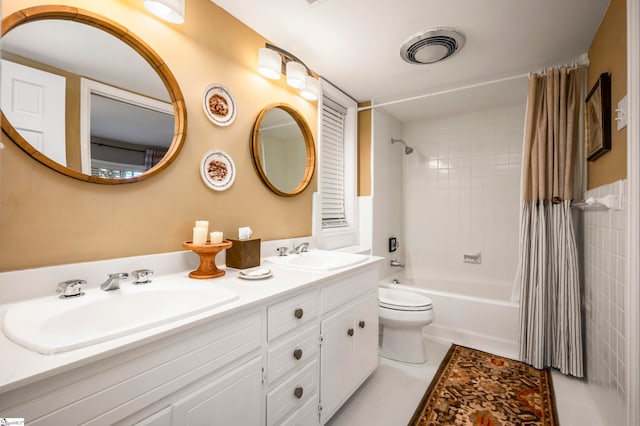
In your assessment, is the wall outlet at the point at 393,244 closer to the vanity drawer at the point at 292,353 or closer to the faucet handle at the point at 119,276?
the vanity drawer at the point at 292,353

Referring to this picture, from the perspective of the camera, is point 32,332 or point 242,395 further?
point 242,395

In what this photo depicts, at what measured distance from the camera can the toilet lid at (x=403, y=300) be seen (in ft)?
7.13

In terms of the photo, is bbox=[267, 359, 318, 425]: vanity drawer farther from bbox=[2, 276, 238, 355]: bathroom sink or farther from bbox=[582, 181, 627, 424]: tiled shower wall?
bbox=[582, 181, 627, 424]: tiled shower wall

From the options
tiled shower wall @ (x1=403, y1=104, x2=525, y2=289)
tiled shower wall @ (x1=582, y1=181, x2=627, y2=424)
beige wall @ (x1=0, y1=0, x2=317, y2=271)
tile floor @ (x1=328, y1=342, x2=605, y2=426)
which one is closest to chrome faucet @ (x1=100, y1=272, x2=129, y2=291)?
beige wall @ (x1=0, y1=0, x2=317, y2=271)

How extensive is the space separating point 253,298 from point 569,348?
7.30ft

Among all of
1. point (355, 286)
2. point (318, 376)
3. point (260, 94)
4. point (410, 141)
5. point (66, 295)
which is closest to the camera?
point (66, 295)

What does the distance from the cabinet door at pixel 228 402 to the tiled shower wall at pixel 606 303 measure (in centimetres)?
155

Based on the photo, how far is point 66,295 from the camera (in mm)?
973

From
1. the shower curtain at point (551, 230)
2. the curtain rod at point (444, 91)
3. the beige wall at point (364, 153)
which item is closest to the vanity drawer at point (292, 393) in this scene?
the shower curtain at point (551, 230)

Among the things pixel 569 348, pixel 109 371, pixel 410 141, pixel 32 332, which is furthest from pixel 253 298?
pixel 410 141

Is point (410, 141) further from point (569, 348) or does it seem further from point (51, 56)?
point (51, 56)

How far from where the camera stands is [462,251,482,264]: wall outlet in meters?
3.17

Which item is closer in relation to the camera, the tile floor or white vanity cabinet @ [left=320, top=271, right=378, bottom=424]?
white vanity cabinet @ [left=320, top=271, right=378, bottom=424]

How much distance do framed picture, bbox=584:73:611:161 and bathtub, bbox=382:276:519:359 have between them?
50.1 inches
